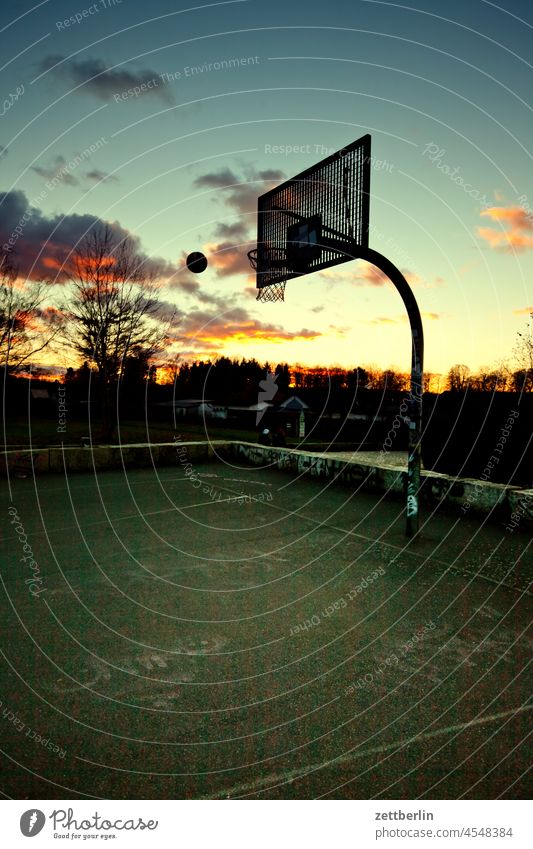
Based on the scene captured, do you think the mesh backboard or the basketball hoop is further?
the basketball hoop

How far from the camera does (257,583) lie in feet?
19.5

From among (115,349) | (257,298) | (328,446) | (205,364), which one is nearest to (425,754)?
(257,298)

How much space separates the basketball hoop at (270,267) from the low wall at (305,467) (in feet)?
13.5

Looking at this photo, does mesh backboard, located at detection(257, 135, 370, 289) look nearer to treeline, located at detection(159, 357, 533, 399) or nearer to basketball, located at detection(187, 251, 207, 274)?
basketball, located at detection(187, 251, 207, 274)

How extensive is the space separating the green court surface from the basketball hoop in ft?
17.6

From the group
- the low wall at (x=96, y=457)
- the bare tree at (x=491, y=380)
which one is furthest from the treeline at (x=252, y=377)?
the low wall at (x=96, y=457)

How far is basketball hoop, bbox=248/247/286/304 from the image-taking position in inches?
404

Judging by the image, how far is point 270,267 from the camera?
1036cm

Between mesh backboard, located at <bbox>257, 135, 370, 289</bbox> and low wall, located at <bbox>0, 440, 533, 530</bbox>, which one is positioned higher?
mesh backboard, located at <bbox>257, 135, 370, 289</bbox>

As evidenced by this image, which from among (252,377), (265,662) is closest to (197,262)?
(265,662)

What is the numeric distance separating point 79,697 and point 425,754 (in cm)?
239

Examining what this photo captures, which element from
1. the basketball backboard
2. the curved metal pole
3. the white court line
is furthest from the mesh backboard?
the white court line
